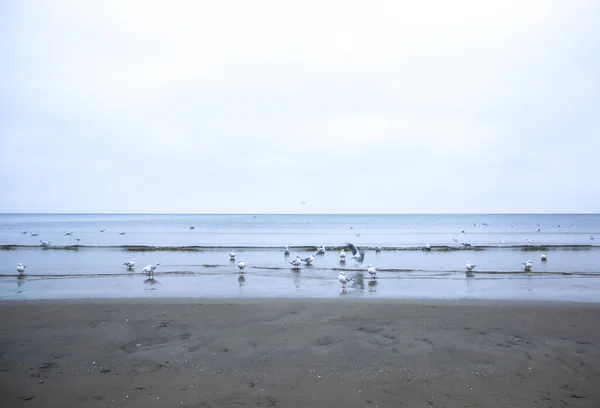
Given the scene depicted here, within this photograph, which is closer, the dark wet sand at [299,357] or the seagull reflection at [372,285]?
the dark wet sand at [299,357]

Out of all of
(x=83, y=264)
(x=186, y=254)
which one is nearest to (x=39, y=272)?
(x=83, y=264)

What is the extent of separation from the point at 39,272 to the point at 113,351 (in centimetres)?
1547

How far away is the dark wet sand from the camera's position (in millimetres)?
5379

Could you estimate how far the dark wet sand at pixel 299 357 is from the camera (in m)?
5.38

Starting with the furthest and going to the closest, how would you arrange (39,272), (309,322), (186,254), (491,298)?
1. (186,254)
2. (39,272)
3. (491,298)
4. (309,322)

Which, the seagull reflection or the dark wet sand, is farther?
the seagull reflection

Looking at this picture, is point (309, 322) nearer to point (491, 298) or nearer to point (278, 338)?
point (278, 338)

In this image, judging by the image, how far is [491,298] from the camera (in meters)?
12.5

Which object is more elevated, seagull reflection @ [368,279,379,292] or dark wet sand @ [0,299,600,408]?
dark wet sand @ [0,299,600,408]

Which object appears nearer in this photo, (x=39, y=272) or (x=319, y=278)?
(x=319, y=278)

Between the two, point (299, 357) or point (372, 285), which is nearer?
point (299, 357)

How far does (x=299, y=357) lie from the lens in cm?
677

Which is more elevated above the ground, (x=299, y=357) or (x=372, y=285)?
(x=299, y=357)

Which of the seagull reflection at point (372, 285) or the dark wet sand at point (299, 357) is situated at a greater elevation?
the dark wet sand at point (299, 357)
